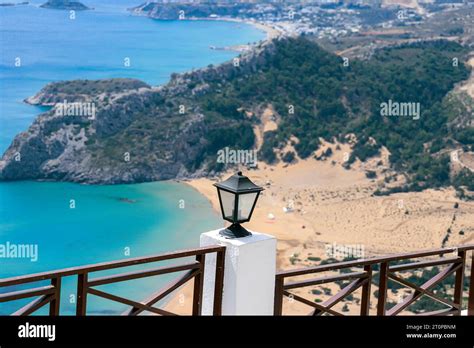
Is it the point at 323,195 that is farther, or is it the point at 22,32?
the point at 22,32

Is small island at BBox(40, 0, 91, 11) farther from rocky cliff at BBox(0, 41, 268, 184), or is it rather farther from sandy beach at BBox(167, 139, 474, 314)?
sandy beach at BBox(167, 139, 474, 314)

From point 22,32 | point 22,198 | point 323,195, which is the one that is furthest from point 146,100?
point 22,32

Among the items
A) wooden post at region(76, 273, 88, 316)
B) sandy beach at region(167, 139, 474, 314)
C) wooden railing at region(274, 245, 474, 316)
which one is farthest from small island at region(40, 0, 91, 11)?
wooden post at region(76, 273, 88, 316)

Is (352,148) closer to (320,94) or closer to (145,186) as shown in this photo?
(320,94)

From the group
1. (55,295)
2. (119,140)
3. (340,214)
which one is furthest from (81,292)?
(119,140)

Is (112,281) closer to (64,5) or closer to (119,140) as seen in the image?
(119,140)
